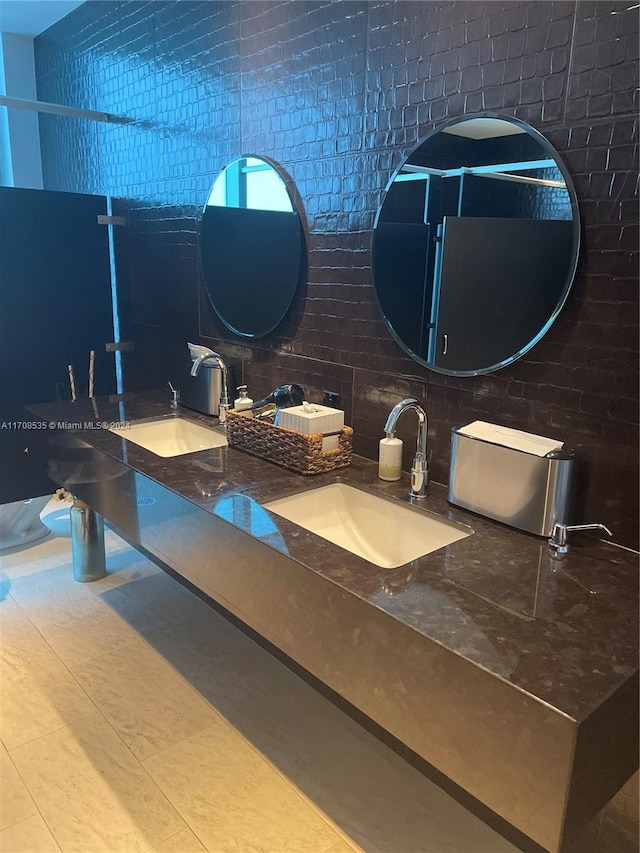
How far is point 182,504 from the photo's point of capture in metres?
1.61

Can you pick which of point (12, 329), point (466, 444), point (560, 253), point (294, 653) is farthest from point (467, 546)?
point (12, 329)

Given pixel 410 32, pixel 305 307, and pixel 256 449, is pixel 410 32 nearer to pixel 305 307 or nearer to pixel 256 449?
pixel 305 307

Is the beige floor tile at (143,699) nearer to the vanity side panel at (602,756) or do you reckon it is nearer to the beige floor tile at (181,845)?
the beige floor tile at (181,845)

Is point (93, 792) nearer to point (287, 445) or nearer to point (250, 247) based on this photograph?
point (287, 445)

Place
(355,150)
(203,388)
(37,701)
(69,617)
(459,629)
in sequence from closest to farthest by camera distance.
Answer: (459,629) < (355,150) < (37,701) < (203,388) < (69,617)

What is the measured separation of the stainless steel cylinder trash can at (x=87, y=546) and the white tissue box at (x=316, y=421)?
1.26 meters

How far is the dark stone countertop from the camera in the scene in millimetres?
948

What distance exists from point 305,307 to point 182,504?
2.61ft

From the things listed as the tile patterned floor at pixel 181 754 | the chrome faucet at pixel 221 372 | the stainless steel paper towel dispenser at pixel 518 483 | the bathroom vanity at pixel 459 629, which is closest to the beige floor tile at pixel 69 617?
the tile patterned floor at pixel 181 754

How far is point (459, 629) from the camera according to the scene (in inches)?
41.0

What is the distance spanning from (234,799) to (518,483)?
111cm

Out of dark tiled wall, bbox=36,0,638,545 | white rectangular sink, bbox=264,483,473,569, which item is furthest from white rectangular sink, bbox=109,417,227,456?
white rectangular sink, bbox=264,483,473,569

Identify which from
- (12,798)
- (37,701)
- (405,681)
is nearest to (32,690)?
(37,701)

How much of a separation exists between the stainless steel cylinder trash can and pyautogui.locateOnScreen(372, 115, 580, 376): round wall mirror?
163 centimetres
